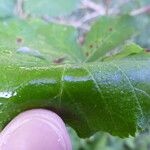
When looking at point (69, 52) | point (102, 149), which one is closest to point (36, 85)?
point (69, 52)

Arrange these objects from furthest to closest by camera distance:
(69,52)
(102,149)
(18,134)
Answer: (102,149) → (69,52) → (18,134)

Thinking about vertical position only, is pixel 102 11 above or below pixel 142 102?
below

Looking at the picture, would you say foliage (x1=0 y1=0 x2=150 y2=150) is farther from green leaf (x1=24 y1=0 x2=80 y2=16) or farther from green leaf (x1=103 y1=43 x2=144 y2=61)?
green leaf (x1=24 y1=0 x2=80 y2=16)

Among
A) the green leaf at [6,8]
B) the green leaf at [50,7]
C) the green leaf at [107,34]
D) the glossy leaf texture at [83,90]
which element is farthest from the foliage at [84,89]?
the green leaf at [50,7]

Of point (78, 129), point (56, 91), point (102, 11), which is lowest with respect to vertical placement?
point (102, 11)

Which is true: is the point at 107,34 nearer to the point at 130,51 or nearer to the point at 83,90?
the point at 130,51

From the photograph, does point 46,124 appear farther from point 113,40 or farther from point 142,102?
point 113,40
